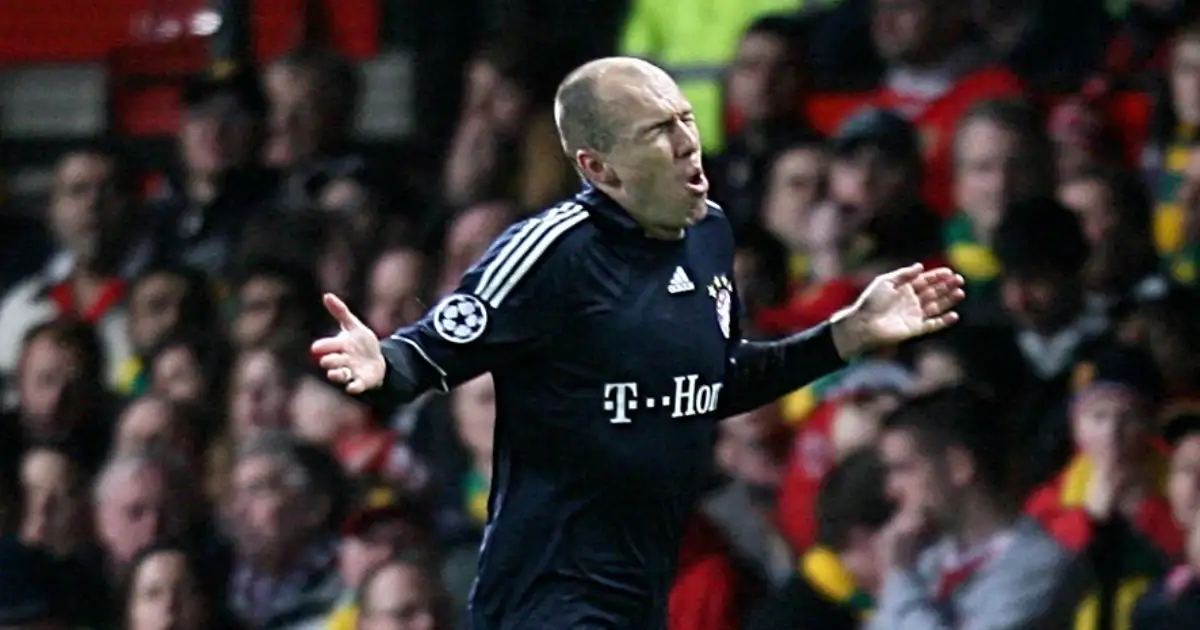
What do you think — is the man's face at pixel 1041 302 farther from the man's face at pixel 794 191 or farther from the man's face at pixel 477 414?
the man's face at pixel 477 414

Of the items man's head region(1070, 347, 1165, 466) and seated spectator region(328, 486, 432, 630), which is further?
seated spectator region(328, 486, 432, 630)

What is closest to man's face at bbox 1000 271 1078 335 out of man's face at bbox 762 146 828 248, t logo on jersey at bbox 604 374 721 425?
man's face at bbox 762 146 828 248

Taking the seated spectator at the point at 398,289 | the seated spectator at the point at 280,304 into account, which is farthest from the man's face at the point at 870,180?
the seated spectator at the point at 280,304

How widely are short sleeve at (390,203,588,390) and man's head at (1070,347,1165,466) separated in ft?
6.48

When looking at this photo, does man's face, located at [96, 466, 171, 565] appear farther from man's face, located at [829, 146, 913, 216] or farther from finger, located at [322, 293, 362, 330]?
finger, located at [322, 293, 362, 330]

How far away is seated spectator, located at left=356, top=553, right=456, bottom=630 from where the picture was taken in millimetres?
6898

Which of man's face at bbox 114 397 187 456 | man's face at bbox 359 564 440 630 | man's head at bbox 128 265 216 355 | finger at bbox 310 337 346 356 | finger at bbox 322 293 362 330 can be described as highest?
finger at bbox 322 293 362 330

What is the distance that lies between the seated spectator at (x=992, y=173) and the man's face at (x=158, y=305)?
2.64m

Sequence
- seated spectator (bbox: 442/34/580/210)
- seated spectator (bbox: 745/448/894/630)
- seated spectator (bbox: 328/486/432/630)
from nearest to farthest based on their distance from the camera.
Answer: seated spectator (bbox: 745/448/894/630) → seated spectator (bbox: 328/486/432/630) → seated spectator (bbox: 442/34/580/210)

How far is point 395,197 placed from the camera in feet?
27.7

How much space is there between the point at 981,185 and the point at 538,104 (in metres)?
1.64

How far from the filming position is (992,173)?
278 inches

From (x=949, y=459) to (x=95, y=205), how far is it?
3.57 metres

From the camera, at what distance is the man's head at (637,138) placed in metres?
4.64
